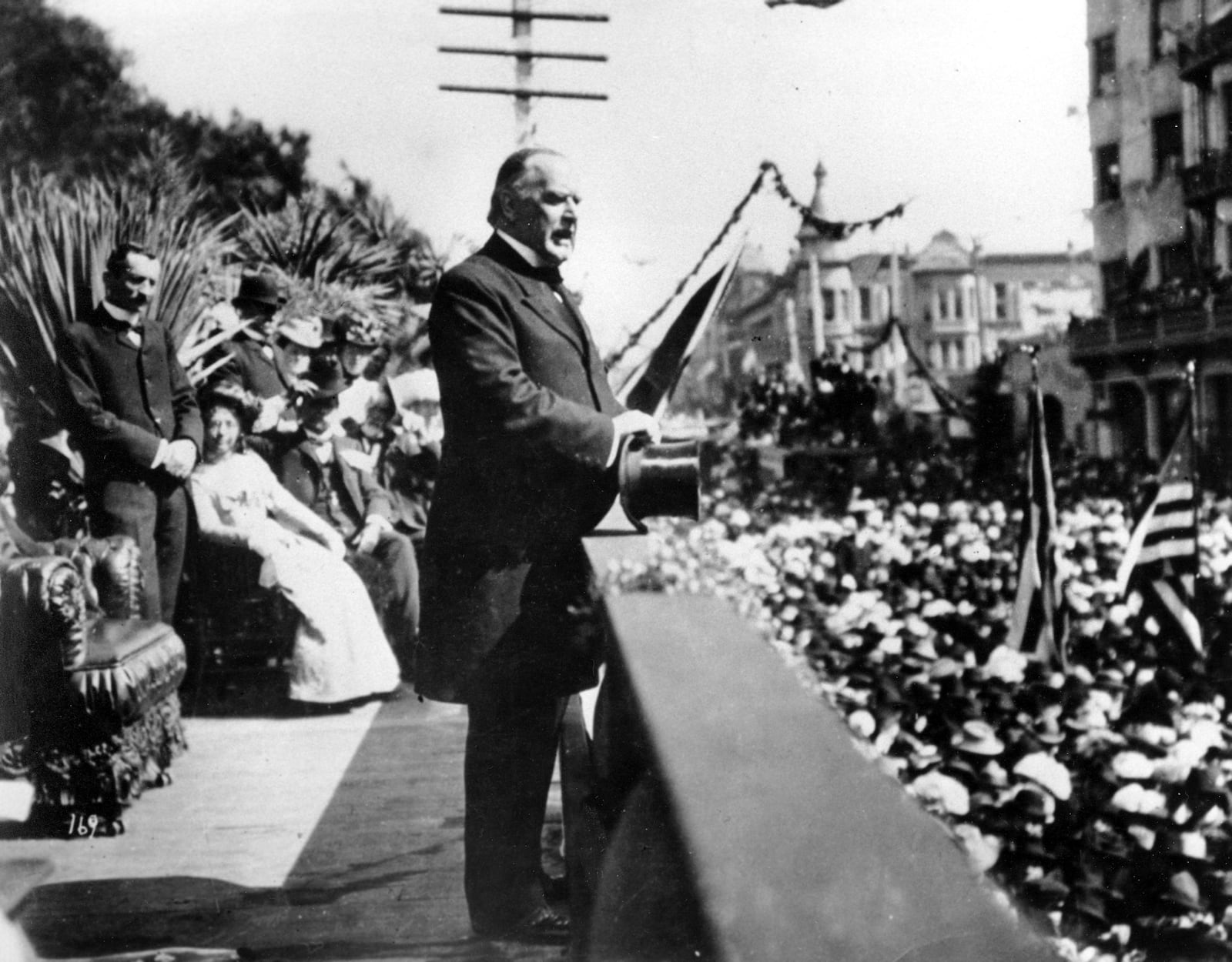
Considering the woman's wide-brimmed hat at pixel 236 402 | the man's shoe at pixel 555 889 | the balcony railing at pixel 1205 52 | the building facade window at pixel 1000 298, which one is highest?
the balcony railing at pixel 1205 52

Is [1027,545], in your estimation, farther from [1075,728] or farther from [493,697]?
[493,697]

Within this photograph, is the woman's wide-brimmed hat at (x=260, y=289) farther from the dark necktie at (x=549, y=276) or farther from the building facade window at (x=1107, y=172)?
the building facade window at (x=1107, y=172)

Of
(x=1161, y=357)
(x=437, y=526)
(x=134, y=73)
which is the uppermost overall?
(x=134, y=73)

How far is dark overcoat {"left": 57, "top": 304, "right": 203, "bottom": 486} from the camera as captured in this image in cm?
303

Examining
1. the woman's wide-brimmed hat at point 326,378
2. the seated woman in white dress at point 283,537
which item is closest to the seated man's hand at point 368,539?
the seated woman in white dress at point 283,537

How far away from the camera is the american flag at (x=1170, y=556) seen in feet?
11.0

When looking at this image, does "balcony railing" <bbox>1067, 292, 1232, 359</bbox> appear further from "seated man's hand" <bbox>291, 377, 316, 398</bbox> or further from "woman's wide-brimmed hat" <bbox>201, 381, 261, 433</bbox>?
"woman's wide-brimmed hat" <bbox>201, 381, 261, 433</bbox>

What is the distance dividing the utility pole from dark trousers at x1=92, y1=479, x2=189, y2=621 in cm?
134

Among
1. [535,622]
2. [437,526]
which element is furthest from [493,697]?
[437,526]

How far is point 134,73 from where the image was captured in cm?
287

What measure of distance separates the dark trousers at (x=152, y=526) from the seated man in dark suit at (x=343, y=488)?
295mm

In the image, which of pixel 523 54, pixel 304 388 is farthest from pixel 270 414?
pixel 523 54

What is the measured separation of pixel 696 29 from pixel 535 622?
136 cm

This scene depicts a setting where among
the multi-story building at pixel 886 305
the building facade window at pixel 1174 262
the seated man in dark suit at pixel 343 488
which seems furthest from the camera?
the building facade window at pixel 1174 262
